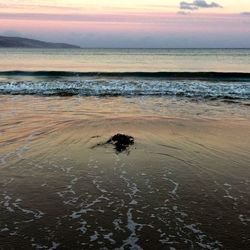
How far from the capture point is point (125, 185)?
748 centimetres

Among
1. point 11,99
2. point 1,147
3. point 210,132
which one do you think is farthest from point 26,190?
point 11,99

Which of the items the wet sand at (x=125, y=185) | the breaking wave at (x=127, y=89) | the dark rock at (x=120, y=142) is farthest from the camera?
the breaking wave at (x=127, y=89)

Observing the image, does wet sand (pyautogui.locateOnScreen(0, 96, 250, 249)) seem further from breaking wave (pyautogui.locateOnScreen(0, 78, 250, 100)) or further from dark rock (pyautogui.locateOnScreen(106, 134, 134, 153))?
breaking wave (pyautogui.locateOnScreen(0, 78, 250, 100))

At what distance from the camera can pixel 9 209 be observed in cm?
633

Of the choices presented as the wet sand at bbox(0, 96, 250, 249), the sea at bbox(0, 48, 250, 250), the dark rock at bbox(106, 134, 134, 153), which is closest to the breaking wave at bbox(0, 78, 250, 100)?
the sea at bbox(0, 48, 250, 250)

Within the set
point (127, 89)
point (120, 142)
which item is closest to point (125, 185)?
point (120, 142)

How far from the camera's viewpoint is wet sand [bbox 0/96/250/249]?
5.50 metres

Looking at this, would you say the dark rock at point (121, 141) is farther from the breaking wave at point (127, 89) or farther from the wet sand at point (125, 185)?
the breaking wave at point (127, 89)

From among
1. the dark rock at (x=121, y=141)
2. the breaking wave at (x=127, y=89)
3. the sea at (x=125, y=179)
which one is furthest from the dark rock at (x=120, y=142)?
the breaking wave at (x=127, y=89)

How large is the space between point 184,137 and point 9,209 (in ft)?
20.6

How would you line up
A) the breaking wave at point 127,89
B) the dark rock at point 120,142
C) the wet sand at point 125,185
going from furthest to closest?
the breaking wave at point 127,89 < the dark rock at point 120,142 < the wet sand at point 125,185

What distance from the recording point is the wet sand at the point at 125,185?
5.50 meters

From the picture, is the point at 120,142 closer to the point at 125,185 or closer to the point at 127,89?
the point at 125,185

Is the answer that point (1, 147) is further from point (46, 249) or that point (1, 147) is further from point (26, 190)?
point (46, 249)
